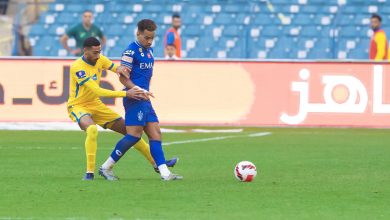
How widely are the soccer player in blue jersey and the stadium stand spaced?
14.1m

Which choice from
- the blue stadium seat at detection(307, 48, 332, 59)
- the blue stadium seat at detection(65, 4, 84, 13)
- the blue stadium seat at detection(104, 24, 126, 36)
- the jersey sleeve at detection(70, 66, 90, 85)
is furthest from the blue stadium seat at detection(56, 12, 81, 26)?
the jersey sleeve at detection(70, 66, 90, 85)

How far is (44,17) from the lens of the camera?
92.5 ft

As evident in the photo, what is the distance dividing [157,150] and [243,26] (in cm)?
1477

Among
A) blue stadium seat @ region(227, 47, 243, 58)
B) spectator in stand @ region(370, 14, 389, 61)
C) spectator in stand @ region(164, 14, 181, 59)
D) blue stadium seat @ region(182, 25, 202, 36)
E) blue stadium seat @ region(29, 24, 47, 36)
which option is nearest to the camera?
spectator in stand @ region(370, 14, 389, 61)

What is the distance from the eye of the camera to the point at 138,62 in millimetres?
12070

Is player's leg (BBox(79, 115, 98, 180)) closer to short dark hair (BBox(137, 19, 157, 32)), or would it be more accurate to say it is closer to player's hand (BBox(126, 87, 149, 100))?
player's hand (BBox(126, 87, 149, 100))

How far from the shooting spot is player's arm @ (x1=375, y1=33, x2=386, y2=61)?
23.0m

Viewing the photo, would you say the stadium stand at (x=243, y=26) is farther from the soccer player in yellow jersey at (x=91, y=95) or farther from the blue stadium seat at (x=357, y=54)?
Answer: the soccer player in yellow jersey at (x=91, y=95)

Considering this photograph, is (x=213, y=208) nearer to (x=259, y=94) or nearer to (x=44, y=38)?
(x=259, y=94)

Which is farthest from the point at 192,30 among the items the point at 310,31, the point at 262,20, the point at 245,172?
the point at 245,172

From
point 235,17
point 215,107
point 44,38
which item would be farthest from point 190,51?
point 215,107

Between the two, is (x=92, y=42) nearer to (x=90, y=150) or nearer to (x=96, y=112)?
(x=96, y=112)

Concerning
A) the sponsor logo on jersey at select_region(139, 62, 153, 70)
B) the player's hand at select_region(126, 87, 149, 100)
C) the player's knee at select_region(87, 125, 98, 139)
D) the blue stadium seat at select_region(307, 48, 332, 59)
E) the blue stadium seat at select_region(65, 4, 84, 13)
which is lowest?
the player's knee at select_region(87, 125, 98, 139)

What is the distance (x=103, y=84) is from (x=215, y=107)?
2.20 m
